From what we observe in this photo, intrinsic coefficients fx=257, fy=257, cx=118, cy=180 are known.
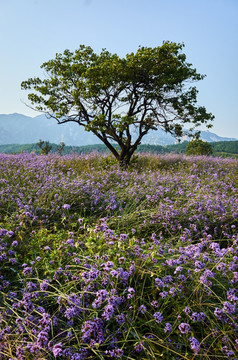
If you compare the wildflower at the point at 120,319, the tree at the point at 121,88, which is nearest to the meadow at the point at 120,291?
the wildflower at the point at 120,319

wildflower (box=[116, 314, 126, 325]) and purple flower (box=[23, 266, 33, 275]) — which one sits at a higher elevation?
purple flower (box=[23, 266, 33, 275])

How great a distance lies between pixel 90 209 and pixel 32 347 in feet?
10.4

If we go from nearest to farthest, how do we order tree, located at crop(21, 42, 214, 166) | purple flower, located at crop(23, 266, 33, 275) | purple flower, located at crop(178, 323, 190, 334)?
purple flower, located at crop(178, 323, 190, 334) → purple flower, located at crop(23, 266, 33, 275) → tree, located at crop(21, 42, 214, 166)

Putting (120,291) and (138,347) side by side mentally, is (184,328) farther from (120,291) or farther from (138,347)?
(120,291)

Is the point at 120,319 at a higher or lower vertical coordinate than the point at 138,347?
higher

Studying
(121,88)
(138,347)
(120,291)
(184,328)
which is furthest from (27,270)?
(121,88)

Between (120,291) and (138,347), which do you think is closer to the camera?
(138,347)

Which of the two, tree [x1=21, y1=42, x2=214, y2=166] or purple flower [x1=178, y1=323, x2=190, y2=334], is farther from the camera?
tree [x1=21, y1=42, x2=214, y2=166]

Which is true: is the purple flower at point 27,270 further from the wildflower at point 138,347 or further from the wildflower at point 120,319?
the wildflower at point 138,347

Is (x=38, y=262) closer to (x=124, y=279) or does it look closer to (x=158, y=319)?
(x=124, y=279)

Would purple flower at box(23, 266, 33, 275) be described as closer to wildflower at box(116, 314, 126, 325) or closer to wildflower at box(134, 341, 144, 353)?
wildflower at box(116, 314, 126, 325)

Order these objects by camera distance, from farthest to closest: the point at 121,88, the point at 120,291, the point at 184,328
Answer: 1. the point at 121,88
2. the point at 120,291
3. the point at 184,328

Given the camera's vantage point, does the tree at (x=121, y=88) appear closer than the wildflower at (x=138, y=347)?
No

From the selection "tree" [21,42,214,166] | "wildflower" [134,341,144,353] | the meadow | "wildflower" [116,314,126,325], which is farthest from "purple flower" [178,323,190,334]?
"tree" [21,42,214,166]
